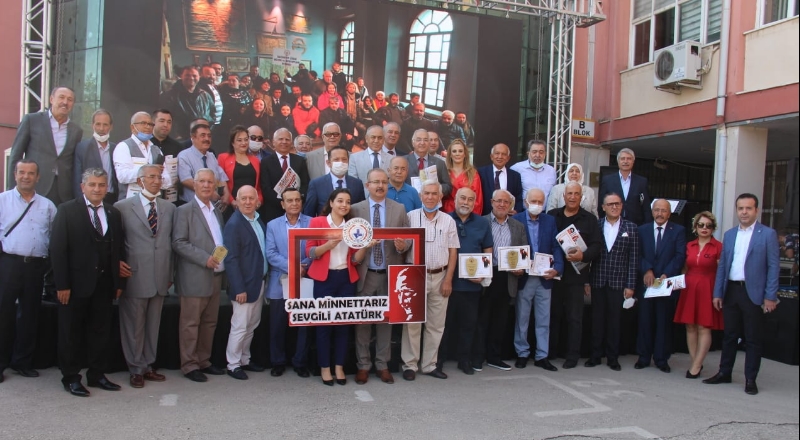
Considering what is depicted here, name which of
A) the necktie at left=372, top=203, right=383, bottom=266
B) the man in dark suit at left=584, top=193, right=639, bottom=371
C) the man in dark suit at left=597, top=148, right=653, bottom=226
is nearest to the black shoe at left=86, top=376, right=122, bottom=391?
the necktie at left=372, top=203, right=383, bottom=266

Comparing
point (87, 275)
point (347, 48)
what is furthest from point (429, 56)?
point (87, 275)

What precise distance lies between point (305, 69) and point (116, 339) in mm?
6155

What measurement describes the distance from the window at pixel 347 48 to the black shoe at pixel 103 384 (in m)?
6.96

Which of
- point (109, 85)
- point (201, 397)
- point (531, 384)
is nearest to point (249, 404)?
point (201, 397)

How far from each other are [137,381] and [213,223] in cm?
148

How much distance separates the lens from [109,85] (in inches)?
360

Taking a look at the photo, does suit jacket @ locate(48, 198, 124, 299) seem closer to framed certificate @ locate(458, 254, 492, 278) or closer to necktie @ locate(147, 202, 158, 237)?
necktie @ locate(147, 202, 158, 237)

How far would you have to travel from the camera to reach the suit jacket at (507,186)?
6.95 m

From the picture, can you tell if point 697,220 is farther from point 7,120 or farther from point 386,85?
point 7,120

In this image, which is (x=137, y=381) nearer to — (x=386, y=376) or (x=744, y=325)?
(x=386, y=376)

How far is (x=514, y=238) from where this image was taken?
20.2 ft

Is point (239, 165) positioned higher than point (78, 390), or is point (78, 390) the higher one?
point (239, 165)

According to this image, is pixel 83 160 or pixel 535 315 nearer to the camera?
pixel 83 160

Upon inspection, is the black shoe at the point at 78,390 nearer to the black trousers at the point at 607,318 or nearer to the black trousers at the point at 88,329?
the black trousers at the point at 88,329
